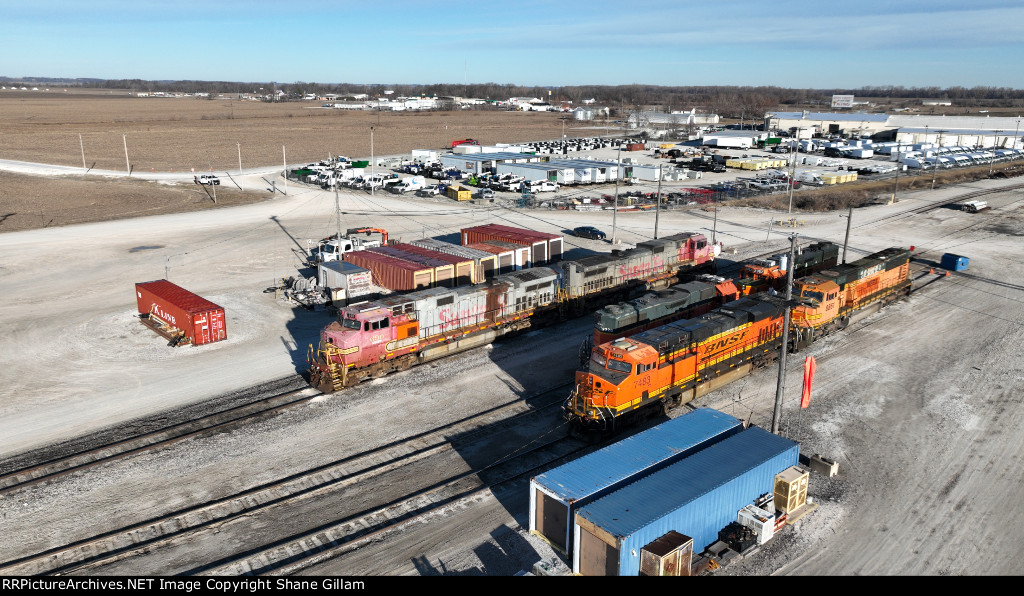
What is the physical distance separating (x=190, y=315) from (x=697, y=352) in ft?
→ 86.1

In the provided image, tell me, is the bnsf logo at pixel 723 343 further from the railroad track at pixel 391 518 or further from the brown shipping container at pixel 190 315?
the brown shipping container at pixel 190 315

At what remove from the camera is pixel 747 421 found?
2884 cm

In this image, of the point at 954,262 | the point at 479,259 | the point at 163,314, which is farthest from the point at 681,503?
the point at 954,262

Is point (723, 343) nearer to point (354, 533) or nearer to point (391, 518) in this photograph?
point (391, 518)

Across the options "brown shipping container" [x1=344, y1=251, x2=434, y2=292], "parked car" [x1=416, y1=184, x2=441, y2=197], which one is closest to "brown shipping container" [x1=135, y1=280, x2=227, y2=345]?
"brown shipping container" [x1=344, y1=251, x2=434, y2=292]

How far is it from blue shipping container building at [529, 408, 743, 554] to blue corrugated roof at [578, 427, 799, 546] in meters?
0.53

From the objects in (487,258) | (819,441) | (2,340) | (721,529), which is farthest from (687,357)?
(2,340)

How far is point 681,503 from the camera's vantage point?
62.5 feet

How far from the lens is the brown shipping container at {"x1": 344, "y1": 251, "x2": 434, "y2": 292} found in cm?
4147

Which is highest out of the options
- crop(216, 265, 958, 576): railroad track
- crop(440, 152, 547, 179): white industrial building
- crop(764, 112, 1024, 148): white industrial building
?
crop(764, 112, 1024, 148): white industrial building

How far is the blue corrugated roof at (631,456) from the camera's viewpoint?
20.3m

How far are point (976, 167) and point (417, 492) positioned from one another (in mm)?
134080

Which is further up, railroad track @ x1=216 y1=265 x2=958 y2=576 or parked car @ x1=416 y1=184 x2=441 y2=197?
parked car @ x1=416 y1=184 x2=441 y2=197

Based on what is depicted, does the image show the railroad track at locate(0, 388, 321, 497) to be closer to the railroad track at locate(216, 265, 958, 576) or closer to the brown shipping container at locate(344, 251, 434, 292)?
the railroad track at locate(216, 265, 958, 576)
